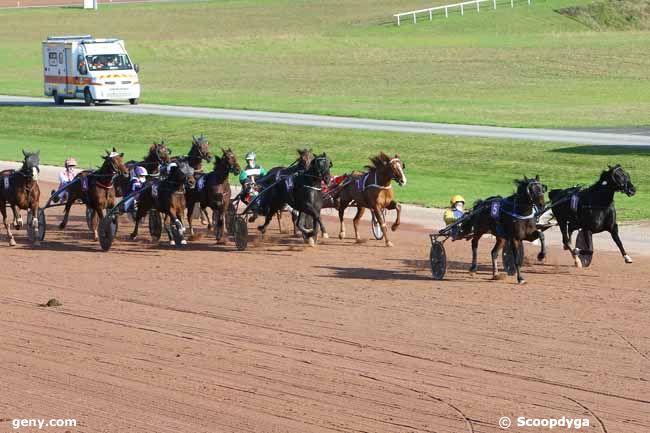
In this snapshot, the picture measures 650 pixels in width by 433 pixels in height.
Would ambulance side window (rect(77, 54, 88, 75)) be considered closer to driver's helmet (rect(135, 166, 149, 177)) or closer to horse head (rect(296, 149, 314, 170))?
driver's helmet (rect(135, 166, 149, 177))

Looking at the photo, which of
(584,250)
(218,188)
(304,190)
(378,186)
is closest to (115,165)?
(218,188)

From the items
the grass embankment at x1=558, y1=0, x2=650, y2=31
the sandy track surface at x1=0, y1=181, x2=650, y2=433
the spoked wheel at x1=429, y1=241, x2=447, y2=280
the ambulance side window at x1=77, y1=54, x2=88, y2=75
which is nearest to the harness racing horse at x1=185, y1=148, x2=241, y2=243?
the sandy track surface at x1=0, y1=181, x2=650, y2=433

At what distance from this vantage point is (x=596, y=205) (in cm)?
1847

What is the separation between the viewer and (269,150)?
37.8m

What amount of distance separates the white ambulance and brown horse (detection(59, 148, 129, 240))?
29934 millimetres

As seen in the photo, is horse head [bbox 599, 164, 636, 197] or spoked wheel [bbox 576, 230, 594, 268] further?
spoked wheel [bbox 576, 230, 594, 268]

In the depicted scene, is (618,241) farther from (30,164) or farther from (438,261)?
(30,164)

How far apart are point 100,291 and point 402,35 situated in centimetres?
6394

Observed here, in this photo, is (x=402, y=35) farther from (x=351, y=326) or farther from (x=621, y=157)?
(x=351, y=326)

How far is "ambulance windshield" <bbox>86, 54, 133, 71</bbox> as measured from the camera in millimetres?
52000

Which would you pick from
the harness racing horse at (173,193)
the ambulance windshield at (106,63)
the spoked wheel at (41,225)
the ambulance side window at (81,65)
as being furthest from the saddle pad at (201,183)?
the ambulance side window at (81,65)

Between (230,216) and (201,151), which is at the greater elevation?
(201,151)

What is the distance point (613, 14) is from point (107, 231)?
6910cm

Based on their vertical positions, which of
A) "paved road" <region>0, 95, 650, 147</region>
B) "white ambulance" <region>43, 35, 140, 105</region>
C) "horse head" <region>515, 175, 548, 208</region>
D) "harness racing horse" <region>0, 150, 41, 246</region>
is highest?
"white ambulance" <region>43, 35, 140, 105</region>
